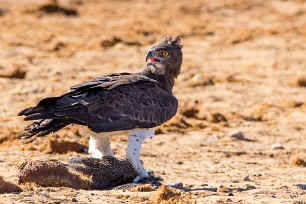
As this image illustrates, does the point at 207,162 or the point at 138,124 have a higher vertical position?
the point at 138,124

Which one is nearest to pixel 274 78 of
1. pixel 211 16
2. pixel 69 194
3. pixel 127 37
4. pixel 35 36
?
pixel 127 37

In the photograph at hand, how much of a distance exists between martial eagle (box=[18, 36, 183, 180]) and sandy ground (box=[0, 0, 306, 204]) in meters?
0.57

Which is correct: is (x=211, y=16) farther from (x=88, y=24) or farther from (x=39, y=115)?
(x=39, y=115)

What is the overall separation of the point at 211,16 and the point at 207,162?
13405mm

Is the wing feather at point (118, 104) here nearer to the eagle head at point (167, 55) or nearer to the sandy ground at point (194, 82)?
the eagle head at point (167, 55)

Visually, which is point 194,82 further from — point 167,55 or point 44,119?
point 44,119

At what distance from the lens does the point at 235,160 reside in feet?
38.0

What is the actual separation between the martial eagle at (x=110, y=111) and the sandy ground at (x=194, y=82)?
571 mm

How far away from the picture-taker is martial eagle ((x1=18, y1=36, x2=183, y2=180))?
9125 millimetres

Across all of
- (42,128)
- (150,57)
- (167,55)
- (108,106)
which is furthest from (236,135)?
(42,128)

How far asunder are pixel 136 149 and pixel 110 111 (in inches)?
18.0

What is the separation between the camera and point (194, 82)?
53.2 feet

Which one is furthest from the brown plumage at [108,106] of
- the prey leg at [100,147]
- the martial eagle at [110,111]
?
the prey leg at [100,147]

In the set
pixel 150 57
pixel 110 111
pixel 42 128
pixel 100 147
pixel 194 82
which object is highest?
pixel 150 57
